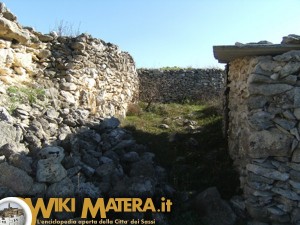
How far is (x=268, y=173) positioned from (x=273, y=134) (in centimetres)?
57

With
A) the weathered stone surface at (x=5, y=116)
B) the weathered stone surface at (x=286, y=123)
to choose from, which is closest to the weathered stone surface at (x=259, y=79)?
the weathered stone surface at (x=286, y=123)

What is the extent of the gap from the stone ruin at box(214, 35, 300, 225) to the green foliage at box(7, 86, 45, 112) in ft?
12.2

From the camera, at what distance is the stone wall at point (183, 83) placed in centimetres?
1414

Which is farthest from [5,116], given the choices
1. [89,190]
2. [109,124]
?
[109,124]

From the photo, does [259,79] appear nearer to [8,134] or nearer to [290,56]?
[290,56]

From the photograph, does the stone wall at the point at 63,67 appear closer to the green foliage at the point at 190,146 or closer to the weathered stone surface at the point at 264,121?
the green foliage at the point at 190,146

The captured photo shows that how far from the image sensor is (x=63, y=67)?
727cm

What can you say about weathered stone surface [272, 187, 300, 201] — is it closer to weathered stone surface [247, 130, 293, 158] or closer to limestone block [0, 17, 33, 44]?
weathered stone surface [247, 130, 293, 158]

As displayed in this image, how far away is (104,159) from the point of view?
17.8ft

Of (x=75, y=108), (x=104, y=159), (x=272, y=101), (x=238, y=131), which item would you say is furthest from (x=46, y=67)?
(x=272, y=101)

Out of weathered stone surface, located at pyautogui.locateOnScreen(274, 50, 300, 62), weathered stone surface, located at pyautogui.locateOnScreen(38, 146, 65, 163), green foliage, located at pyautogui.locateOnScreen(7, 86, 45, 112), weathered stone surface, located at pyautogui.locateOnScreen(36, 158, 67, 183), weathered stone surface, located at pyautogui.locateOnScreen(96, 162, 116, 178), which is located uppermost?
weathered stone surface, located at pyautogui.locateOnScreen(274, 50, 300, 62)

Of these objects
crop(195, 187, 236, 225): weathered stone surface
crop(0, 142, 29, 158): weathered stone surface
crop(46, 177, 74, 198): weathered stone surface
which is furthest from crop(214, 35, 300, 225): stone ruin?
crop(0, 142, 29, 158): weathered stone surface

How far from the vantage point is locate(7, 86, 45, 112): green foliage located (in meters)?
5.39

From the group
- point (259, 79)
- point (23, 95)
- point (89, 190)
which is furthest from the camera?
point (23, 95)
